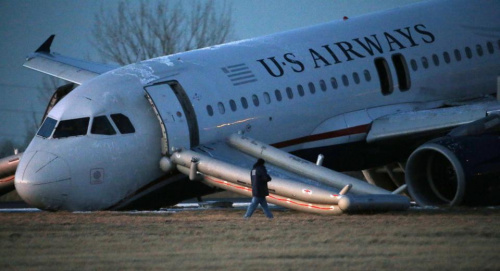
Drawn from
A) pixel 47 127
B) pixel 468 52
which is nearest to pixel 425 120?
pixel 468 52

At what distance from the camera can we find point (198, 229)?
22.9 meters

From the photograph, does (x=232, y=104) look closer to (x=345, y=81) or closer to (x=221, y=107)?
(x=221, y=107)

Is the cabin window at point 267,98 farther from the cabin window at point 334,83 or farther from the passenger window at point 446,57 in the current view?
the passenger window at point 446,57

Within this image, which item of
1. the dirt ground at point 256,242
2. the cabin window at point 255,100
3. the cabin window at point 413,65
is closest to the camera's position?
the dirt ground at point 256,242

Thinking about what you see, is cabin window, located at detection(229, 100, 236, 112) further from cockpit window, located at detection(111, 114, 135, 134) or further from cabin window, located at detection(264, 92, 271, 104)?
cockpit window, located at detection(111, 114, 135, 134)

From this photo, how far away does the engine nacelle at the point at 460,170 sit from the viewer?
88.5ft

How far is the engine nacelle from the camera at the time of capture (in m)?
27.0

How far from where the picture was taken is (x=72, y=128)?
27844mm

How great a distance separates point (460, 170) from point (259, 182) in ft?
14.8

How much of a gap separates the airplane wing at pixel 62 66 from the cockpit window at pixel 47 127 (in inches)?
245

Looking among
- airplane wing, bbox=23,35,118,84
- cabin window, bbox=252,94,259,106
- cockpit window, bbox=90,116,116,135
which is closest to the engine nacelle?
cabin window, bbox=252,94,259,106

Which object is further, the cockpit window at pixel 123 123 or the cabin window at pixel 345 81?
the cabin window at pixel 345 81

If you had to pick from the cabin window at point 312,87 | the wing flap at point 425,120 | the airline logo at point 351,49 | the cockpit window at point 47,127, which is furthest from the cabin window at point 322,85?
the cockpit window at point 47,127

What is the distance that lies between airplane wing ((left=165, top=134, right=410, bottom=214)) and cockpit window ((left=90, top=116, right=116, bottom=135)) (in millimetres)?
1534
